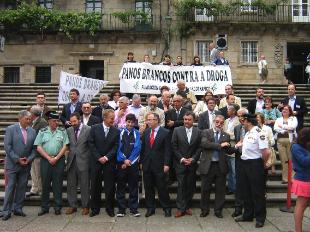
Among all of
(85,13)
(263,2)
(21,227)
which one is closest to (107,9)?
(85,13)

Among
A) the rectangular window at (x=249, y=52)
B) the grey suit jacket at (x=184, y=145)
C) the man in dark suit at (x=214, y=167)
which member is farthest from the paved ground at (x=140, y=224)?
the rectangular window at (x=249, y=52)

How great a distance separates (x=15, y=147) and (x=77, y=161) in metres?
1.31

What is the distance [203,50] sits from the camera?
28453 millimetres

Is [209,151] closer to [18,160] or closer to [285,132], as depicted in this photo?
[285,132]

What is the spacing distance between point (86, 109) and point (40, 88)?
1146 centimetres

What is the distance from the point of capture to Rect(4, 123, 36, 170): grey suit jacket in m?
8.87

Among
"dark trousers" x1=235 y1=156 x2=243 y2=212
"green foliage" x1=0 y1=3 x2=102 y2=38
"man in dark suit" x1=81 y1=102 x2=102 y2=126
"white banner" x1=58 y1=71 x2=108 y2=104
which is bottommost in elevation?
"dark trousers" x1=235 y1=156 x2=243 y2=212

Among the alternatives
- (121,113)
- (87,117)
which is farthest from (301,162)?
(87,117)

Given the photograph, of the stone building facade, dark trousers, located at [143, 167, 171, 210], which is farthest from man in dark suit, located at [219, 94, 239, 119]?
the stone building facade

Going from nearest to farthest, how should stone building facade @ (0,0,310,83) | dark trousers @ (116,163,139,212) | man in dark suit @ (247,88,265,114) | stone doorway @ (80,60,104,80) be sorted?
dark trousers @ (116,163,139,212), man in dark suit @ (247,88,265,114), stone building facade @ (0,0,310,83), stone doorway @ (80,60,104,80)

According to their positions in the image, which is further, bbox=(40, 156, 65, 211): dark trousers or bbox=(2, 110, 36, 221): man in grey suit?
bbox=(40, 156, 65, 211): dark trousers

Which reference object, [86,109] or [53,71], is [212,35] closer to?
[53,71]

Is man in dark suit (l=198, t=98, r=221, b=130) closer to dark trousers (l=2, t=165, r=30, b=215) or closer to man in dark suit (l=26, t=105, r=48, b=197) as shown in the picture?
man in dark suit (l=26, t=105, r=48, b=197)

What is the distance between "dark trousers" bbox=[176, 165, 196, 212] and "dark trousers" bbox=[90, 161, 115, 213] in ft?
4.53
